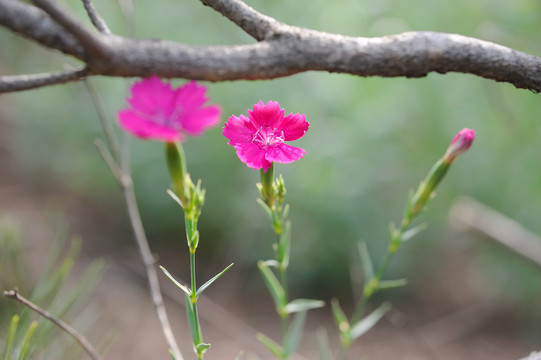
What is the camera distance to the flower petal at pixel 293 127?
51 cm

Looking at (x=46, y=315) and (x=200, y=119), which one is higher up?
(x=200, y=119)

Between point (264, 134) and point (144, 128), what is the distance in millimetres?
185

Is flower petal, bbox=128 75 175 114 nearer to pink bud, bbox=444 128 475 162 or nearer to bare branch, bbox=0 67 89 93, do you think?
bare branch, bbox=0 67 89 93

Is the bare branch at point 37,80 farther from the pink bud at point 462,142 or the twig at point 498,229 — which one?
the twig at point 498,229

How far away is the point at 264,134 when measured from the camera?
1.68 feet

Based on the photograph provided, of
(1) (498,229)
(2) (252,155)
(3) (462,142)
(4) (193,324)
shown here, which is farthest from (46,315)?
(1) (498,229)

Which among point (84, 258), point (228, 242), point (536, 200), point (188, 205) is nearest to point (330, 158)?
point (228, 242)

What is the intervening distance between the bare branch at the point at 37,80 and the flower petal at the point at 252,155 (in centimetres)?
17

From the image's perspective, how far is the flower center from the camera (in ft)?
1.64

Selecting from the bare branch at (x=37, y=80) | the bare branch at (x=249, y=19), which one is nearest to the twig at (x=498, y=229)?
the bare branch at (x=249, y=19)

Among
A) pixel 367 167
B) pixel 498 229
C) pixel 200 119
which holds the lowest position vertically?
pixel 200 119

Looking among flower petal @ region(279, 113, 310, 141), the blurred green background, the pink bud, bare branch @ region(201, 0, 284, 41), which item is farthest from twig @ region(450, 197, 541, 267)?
bare branch @ region(201, 0, 284, 41)

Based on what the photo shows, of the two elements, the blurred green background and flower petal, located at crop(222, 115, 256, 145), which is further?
the blurred green background

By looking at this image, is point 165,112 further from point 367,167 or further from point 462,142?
point 367,167
